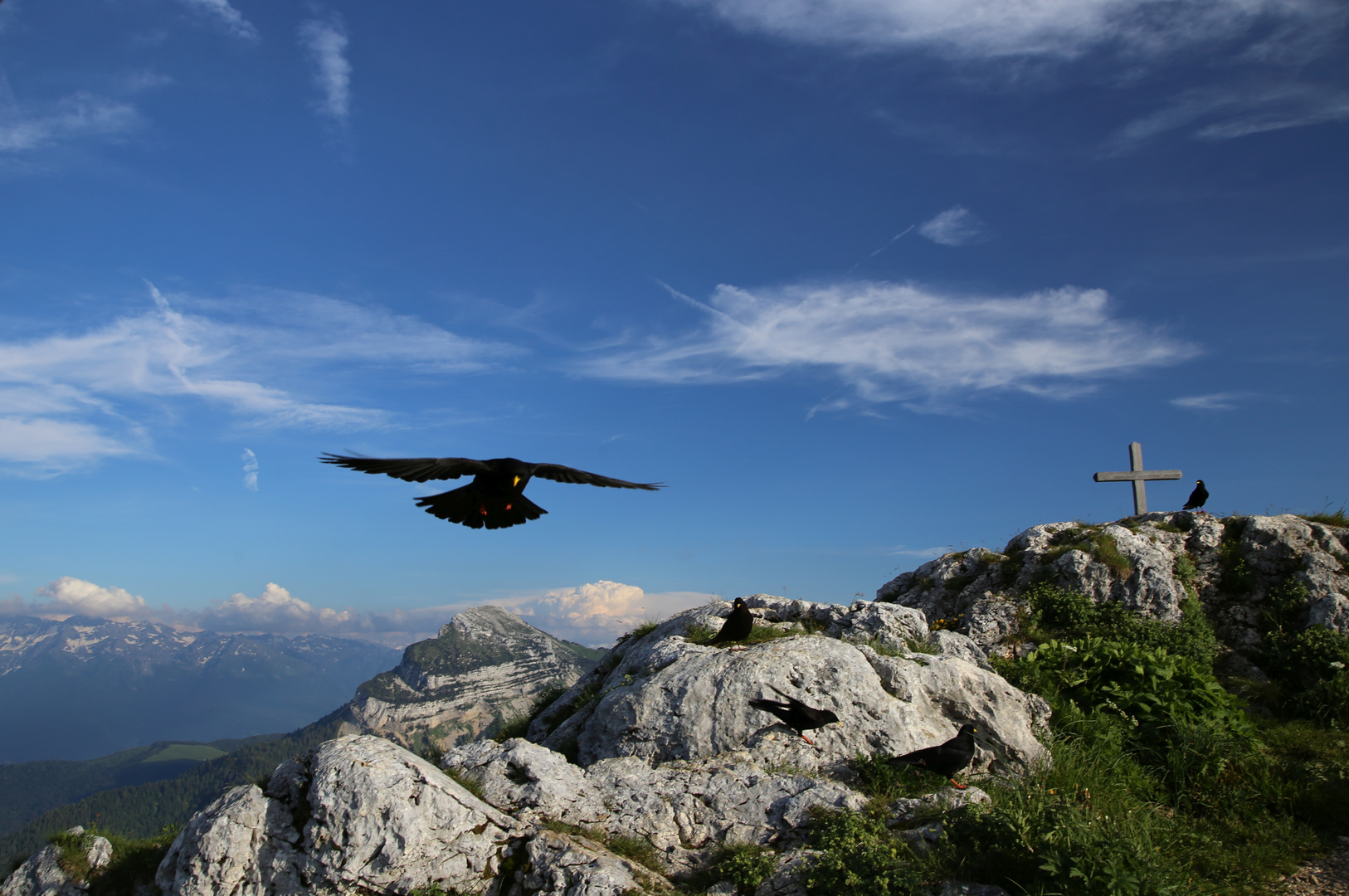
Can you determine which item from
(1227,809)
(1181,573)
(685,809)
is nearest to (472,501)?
(685,809)

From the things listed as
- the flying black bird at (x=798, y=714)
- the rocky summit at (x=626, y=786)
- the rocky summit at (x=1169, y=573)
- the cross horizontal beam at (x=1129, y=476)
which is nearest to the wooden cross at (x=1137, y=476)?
the cross horizontal beam at (x=1129, y=476)

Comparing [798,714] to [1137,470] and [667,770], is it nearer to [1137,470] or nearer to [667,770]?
[667,770]

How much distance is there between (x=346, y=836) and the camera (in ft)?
23.5

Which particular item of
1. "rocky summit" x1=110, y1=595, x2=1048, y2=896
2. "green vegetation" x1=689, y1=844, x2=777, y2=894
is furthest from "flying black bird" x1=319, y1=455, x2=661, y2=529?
"green vegetation" x1=689, y1=844, x2=777, y2=894

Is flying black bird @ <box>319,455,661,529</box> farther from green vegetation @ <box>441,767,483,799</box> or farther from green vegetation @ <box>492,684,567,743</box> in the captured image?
green vegetation @ <box>492,684,567,743</box>

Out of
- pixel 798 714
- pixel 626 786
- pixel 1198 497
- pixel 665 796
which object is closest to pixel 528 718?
pixel 626 786

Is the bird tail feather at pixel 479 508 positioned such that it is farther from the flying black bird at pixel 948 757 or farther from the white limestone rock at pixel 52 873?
A: the white limestone rock at pixel 52 873

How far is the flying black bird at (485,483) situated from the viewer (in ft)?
26.7

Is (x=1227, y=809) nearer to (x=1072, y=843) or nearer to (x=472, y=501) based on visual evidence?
(x=1072, y=843)

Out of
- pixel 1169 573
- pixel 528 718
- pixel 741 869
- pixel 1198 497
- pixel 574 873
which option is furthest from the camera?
pixel 1198 497

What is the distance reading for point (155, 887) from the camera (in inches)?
311

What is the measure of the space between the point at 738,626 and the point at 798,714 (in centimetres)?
254

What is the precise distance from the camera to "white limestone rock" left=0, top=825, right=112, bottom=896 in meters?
8.75

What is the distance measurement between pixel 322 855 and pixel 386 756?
1061 mm
